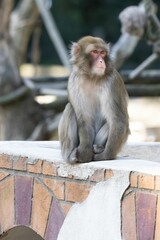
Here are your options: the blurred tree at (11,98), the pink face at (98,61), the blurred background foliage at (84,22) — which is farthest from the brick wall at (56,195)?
the blurred background foliage at (84,22)

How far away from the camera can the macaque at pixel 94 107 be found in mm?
4461

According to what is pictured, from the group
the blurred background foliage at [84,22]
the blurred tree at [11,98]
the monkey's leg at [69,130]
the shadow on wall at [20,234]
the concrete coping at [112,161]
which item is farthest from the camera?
the blurred background foliage at [84,22]

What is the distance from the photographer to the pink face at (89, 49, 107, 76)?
4.44m

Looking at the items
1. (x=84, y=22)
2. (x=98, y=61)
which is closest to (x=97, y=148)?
(x=98, y=61)

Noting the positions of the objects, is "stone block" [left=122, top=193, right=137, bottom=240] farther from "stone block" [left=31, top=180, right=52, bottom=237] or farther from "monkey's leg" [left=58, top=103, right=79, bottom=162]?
"monkey's leg" [left=58, top=103, right=79, bottom=162]

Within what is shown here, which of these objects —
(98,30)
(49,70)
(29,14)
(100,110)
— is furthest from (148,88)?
(98,30)

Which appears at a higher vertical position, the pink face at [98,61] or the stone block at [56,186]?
the pink face at [98,61]

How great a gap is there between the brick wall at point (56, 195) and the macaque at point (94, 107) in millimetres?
276

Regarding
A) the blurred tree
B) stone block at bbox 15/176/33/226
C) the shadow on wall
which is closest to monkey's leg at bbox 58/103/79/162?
stone block at bbox 15/176/33/226

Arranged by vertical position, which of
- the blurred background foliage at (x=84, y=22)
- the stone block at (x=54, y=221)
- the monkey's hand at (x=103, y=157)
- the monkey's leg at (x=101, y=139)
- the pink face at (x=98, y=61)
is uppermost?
the blurred background foliage at (x=84, y=22)

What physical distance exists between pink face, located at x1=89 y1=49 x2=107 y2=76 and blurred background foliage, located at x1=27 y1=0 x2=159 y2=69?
51.6 feet

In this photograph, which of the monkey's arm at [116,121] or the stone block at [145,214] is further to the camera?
the monkey's arm at [116,121]

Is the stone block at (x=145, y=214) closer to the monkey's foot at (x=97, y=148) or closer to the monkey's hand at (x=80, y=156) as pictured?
the monkey's hand at (x=80, y=156)

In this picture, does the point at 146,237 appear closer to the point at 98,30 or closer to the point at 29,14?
the point at 29,14
